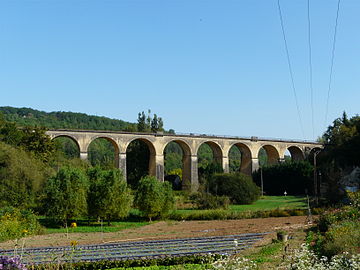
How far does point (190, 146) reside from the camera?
157 ft

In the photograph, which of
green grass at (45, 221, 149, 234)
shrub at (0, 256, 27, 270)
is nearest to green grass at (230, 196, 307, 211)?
green grass at (45, 221, 149, 234)

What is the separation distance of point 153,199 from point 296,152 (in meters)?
34.7

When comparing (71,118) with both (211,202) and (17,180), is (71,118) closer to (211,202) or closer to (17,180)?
(211,202)

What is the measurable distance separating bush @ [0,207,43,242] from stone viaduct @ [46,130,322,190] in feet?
62.1

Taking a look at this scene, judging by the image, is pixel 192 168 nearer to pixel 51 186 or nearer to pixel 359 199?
pixel 51 186

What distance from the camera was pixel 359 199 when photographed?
17.6 m

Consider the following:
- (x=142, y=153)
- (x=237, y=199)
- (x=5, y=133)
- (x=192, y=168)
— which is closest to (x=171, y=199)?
(x=237, y=199)

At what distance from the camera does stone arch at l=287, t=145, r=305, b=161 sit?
5546 centimetres

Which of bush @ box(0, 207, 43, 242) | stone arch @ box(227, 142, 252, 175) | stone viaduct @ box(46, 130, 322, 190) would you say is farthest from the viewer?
stone arch @ box(227, 142, 252, 175)

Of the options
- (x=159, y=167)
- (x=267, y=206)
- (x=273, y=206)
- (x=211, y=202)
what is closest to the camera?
(x=211, y=202)

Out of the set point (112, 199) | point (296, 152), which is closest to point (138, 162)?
point (296, 152)

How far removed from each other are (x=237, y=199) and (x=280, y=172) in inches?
509

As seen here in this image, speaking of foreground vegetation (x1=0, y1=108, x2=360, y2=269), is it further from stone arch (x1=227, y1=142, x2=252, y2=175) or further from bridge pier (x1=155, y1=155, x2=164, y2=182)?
stone arch (x1=227, y1=142, x2=252, y2=175)

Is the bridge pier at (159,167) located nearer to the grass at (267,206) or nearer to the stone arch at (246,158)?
the stone arch at (246,158)
